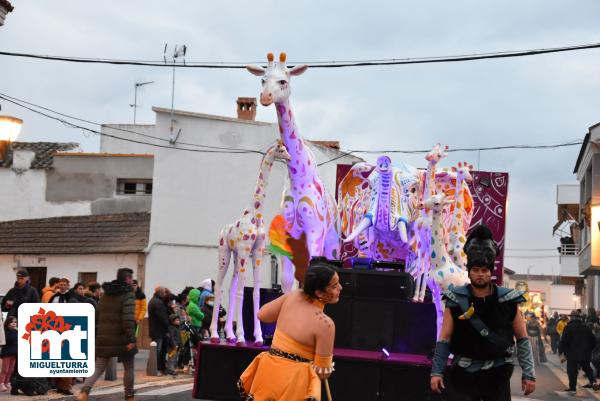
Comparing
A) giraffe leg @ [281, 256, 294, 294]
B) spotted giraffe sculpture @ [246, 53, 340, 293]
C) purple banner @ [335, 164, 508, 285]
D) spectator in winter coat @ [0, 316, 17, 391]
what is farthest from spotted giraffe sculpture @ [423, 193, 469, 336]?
purple banner @ [335, 164, 508, 285]

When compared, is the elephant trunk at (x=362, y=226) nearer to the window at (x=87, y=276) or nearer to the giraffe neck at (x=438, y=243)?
the giraffe neck at (x=438, y=243)

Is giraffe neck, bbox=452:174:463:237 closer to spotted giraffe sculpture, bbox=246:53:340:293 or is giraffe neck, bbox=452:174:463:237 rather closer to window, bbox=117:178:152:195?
spotted giraffe sculpture, bbox=246:53:340:293

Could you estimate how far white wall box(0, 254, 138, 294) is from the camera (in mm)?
34125

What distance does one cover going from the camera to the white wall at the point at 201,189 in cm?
3472

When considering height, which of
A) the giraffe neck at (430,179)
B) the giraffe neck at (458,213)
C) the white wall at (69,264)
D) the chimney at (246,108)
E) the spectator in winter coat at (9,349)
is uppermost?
the chimney at (246,108)

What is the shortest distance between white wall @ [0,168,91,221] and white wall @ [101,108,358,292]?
5167 mm

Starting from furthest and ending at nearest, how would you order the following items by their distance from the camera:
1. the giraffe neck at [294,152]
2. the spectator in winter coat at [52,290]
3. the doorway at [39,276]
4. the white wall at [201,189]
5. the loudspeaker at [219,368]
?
the doorway at [39,276], the white wall at [201,189], the spectator in winter coat at [52,290], the giraffe neck at [294,152], the loudspeaker at [219,368]

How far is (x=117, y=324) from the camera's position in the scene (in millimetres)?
12750

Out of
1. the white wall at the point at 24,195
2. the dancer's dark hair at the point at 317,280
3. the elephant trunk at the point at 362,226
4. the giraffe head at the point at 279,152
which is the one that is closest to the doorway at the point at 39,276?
the white wall at the point at 24,195

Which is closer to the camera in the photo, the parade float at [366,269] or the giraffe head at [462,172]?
the parade float at [366,269]

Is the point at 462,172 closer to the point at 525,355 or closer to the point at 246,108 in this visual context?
the point at 525,355

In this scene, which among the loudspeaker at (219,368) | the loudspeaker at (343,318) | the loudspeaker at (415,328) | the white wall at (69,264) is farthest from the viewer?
the white wall at (69,264)

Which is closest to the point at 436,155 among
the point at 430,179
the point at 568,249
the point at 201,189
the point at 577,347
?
the point at 430,179

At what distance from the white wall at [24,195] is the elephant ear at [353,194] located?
789 inches
